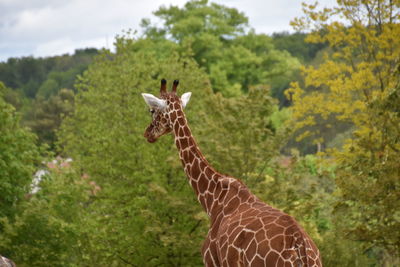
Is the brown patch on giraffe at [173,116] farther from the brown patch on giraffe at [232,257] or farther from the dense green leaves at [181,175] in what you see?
the dense green leaves at [181,175]

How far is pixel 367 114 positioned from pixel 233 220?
10482 mm

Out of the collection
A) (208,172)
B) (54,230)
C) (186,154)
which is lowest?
(54,230)

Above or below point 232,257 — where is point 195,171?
above

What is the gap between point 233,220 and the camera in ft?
26.3

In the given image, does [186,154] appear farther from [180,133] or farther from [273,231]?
[273,231]

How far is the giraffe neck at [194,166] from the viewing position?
890 cm

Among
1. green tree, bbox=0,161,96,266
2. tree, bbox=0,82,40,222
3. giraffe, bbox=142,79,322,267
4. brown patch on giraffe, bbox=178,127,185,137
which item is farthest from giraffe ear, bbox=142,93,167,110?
tree, bbox=0,82,40,222

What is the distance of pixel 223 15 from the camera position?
48188 millimetres

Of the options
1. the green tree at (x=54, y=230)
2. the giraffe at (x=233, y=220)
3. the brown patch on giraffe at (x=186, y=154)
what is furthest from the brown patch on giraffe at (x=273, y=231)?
the green tree at (x=54, y=230)

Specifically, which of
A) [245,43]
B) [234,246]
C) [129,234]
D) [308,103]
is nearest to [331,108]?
[308,103]

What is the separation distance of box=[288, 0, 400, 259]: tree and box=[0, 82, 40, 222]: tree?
7.94m

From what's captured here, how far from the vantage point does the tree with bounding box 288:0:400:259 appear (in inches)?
521

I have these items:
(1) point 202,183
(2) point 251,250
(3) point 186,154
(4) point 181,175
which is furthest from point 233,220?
(4) point 181,175

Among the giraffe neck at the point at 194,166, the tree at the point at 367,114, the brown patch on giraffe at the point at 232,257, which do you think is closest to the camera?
the brown patch on giraffe at the point at 232,257
